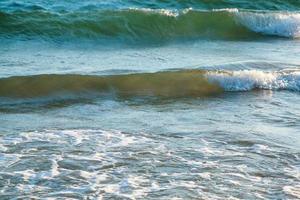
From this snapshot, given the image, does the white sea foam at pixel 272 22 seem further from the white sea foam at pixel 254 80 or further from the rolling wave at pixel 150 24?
the white sea foam at pixel 254 80

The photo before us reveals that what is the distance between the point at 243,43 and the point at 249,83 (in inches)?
174

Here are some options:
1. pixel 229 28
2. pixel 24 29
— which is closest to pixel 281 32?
pixel 229 28

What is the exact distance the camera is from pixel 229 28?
45.5 ft

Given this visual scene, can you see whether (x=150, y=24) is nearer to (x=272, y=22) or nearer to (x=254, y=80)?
(x=272, y=22)

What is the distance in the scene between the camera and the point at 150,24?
13.3 metres

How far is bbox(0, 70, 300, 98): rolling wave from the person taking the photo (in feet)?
25.8

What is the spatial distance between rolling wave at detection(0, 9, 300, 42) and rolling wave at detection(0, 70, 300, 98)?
394 centimetres

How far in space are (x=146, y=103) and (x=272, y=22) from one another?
7.31m

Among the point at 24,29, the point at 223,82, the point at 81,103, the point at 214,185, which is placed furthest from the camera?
the point at 24,29

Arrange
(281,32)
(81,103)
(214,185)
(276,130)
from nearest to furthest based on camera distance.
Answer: (214,185), (276,130), (81,103), (281,32)

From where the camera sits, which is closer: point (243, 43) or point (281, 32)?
point (243, 43)

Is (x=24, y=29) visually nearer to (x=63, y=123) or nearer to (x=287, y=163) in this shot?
(x=63, y=123)

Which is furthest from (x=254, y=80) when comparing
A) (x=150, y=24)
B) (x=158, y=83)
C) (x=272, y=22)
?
(x=272, y=22)

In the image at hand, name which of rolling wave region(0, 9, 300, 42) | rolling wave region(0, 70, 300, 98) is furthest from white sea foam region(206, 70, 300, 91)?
rolling wave region(0, 9, 300, 42)
